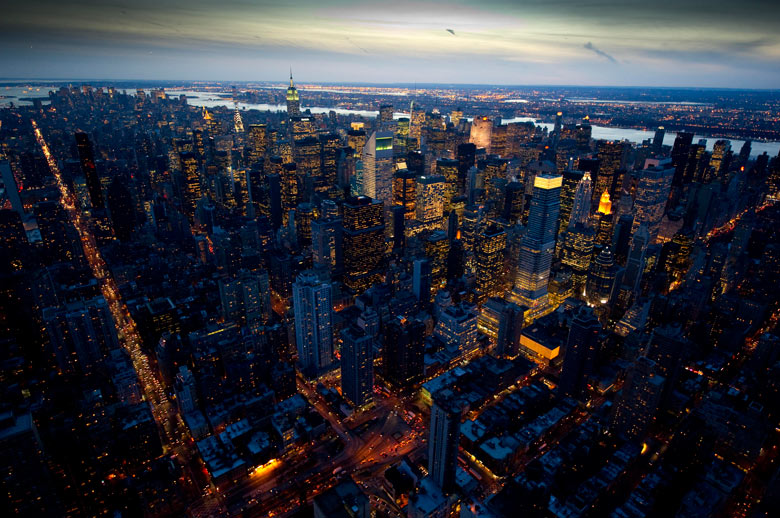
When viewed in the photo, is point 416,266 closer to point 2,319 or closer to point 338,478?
point 338,478

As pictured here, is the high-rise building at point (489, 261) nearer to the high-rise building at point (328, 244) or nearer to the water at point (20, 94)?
the high-rise building at point (328, 244)

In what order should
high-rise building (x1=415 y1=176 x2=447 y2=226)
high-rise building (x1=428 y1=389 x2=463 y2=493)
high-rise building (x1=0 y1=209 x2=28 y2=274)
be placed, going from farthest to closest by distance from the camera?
high-rise building (x1=415 y1=176 x2=447 y2=226) → high-rise building (x1=0 y1=209 x2=28 y2=274) → high-rise building (x1=428 y1=389 x2=463 y2=493)

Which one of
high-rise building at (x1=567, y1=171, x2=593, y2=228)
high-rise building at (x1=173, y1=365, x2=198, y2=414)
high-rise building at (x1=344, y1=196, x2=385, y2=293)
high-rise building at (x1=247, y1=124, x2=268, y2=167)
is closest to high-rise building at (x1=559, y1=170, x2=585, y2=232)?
high-rise building at (x1=567, y1=171, x2=593, y2=228)

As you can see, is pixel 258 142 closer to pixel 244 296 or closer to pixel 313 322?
pixel 244 296

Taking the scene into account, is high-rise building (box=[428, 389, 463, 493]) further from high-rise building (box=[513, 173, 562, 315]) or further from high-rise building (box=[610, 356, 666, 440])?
high-rise building (box=[513, 173, 562, 315])

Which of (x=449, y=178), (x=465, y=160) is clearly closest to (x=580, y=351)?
(x=449, y=178)

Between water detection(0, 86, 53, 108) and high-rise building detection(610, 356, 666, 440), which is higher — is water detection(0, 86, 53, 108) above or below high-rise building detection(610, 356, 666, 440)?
above

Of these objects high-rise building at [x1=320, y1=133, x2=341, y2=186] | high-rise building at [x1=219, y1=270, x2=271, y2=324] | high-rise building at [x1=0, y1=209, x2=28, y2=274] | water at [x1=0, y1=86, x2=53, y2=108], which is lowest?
high-rise building at [x1=219, y1=270, x2=271, y2=324]
